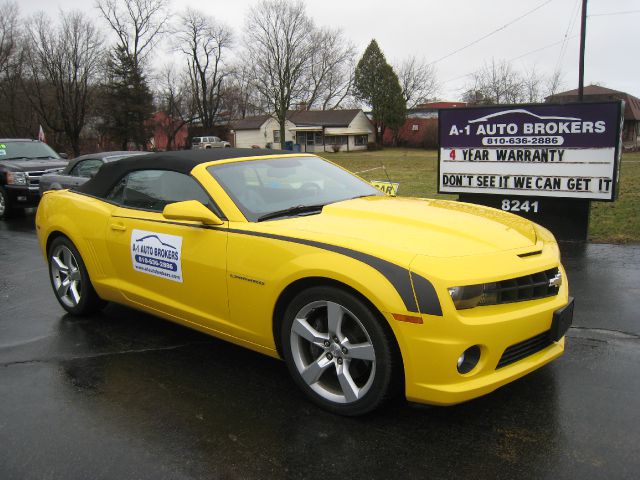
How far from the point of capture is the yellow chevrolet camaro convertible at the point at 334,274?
2.73m

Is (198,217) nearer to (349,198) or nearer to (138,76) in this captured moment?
(349,198)

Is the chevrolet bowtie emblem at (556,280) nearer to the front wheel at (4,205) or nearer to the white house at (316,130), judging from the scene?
the front wheel at (4,205)

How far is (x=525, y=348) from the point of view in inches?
116

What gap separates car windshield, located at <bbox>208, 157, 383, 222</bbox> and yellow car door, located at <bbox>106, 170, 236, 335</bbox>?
0.24 meters

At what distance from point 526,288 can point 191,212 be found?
6.76ft

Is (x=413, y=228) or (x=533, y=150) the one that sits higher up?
(x=533, y=150)

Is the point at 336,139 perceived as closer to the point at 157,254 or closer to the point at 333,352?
the point at 157,254

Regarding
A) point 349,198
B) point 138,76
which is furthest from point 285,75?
point 349,198

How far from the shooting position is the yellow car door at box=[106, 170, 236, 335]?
3.59 m

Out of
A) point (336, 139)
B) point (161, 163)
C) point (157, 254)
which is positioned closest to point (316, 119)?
point (336, 139)

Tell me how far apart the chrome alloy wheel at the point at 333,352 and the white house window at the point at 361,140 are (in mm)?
60112

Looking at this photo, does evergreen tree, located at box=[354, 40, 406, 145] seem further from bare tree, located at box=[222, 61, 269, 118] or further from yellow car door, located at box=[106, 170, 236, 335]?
yellow car door, located at box=[106, 170, 236, 335]

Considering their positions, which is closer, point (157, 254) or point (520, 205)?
point (157, 254)

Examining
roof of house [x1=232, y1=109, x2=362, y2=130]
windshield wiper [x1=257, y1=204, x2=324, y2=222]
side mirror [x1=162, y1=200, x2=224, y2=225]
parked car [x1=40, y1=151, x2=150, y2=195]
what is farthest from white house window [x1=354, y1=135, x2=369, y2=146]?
side mirror [x1=162, y1=200, x2=224, y2=225]
